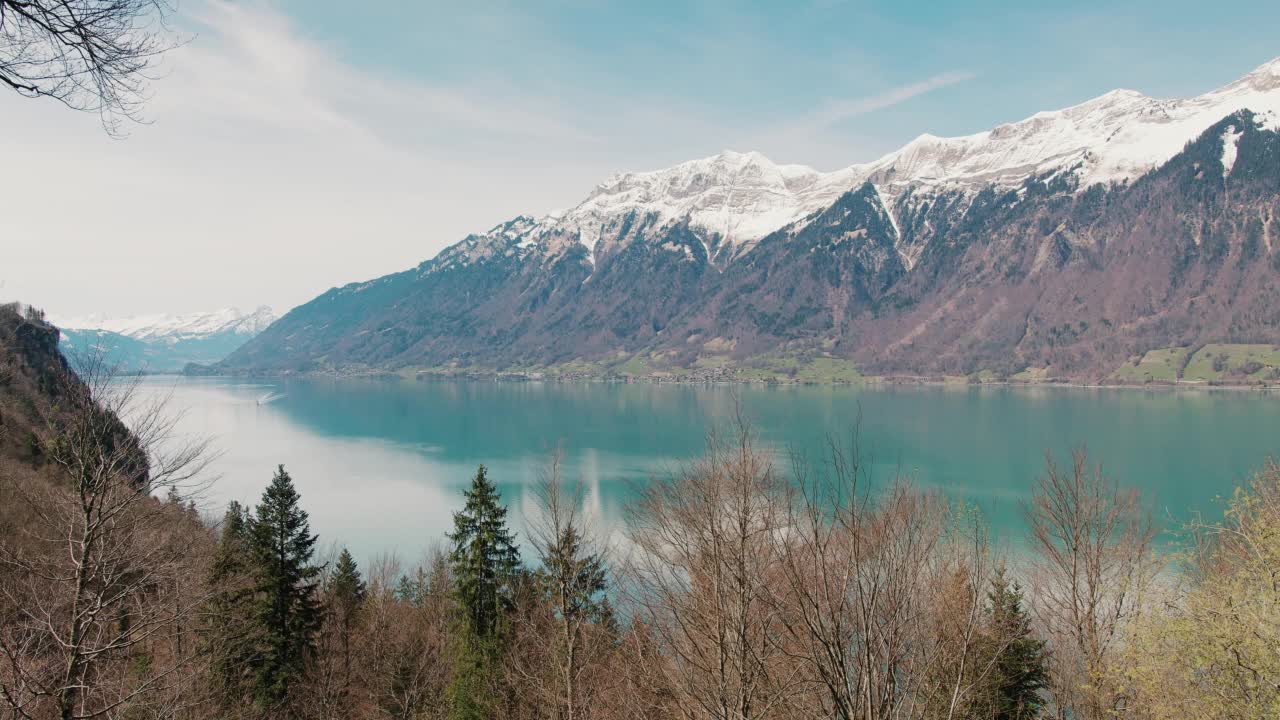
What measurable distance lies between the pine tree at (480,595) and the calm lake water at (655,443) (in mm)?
3095

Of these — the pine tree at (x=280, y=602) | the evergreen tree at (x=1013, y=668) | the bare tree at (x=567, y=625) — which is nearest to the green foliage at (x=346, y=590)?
the pine tree at (x=280, y=602)

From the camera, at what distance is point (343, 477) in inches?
2963

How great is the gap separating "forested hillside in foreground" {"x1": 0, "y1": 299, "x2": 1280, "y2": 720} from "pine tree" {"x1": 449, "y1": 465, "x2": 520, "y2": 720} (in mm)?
69

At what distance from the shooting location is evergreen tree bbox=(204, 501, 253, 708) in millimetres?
17703

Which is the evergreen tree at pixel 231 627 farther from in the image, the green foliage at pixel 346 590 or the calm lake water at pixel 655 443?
the calm lake water at pixel 655 443

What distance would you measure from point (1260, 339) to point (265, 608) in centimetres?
22681

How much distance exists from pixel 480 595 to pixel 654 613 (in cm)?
1278

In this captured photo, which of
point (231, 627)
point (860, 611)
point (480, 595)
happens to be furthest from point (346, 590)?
point (860, 611)

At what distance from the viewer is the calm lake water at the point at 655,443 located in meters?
57.8

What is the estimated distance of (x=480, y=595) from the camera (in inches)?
797

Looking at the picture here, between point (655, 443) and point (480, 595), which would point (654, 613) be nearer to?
point (480, 595)

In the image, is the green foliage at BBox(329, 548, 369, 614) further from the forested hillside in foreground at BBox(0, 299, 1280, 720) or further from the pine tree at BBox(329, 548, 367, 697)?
the forested hillside in foreground at BBox(0, 299, 1280, 720)

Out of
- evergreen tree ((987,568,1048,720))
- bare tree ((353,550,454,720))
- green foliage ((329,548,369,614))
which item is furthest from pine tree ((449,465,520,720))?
evergreen tree ((987,568,1048,720))

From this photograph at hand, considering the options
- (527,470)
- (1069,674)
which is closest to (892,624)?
(1069,674)
